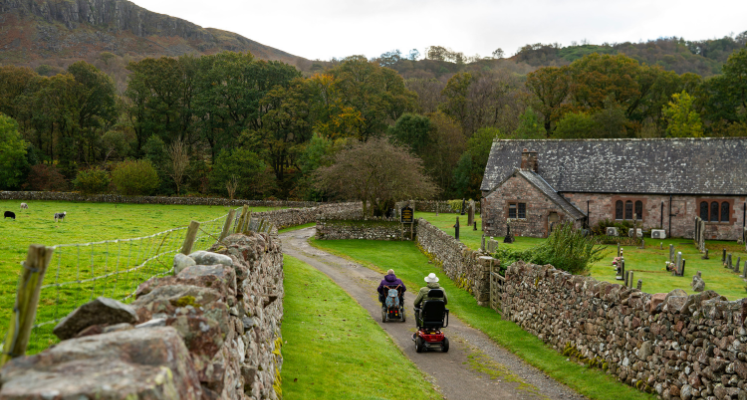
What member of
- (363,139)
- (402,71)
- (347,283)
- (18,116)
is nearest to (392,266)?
(347,283)

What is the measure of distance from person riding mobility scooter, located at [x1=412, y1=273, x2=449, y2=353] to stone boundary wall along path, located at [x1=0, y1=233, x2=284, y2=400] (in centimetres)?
744

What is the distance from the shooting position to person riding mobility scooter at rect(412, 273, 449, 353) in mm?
Answer: 14680

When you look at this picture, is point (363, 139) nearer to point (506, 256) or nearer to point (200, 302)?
point (506, 256)

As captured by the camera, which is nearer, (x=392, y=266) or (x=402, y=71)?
(x=392, y=266)

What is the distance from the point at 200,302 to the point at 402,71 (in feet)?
510

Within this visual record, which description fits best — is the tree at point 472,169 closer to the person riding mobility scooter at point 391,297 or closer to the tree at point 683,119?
the tree at point 683,119

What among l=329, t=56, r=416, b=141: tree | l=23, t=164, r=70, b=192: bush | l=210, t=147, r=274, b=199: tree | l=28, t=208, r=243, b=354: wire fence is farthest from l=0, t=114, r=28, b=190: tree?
l=28, t=208, r=243, b=354: wire fence

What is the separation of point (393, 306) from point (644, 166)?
36296 millimetres

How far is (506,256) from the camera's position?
874 inches

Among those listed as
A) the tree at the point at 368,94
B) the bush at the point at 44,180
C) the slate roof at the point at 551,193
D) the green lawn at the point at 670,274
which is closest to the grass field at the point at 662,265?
the green lawn at the point at 670,274

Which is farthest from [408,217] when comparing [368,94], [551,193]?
[368,94]

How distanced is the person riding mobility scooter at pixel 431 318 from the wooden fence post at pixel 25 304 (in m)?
11.5

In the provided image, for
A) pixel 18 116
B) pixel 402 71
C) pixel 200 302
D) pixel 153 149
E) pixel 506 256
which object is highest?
pixel 402 71

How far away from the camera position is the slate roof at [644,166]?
1711 inches
